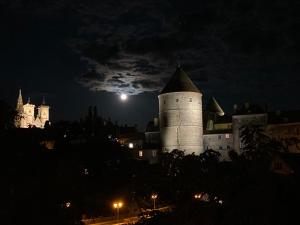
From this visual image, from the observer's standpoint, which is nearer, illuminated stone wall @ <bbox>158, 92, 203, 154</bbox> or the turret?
illuminated stone wall @ <bbox>158, 92, 203, 154</bbox>

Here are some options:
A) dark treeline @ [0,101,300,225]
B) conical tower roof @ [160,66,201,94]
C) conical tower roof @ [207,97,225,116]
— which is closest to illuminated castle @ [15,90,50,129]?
conical tower roof @ [207,97,225,116]

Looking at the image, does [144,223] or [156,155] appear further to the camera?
[156,155]

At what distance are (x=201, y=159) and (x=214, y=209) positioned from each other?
32.0 meters

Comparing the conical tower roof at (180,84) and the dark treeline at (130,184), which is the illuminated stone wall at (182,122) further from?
the dark treeline at (130,184)

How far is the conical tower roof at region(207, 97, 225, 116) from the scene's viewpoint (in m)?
68.9

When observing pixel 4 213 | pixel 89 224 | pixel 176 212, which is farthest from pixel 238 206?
pixel 89 224

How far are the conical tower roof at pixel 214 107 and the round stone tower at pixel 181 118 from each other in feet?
46.3

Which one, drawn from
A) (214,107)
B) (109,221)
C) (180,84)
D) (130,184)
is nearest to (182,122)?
(180,84)

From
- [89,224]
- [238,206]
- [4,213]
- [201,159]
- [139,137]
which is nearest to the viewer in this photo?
[238,206]

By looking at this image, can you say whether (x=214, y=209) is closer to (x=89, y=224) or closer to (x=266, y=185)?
(x=266, y=185)

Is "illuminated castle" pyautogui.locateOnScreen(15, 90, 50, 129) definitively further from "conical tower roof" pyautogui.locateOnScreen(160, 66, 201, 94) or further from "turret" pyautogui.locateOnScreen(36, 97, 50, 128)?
"conical tower roof" pyautogui.locateOnScreen(160, 66, 201, 94)

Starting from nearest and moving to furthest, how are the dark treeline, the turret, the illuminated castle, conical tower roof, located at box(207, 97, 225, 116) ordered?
the dark treeline, conical tower roof, located at box(207, 97, 225, 116), the illuminated castle, the turret

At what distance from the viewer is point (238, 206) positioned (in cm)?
1253

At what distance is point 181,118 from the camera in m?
53.6
